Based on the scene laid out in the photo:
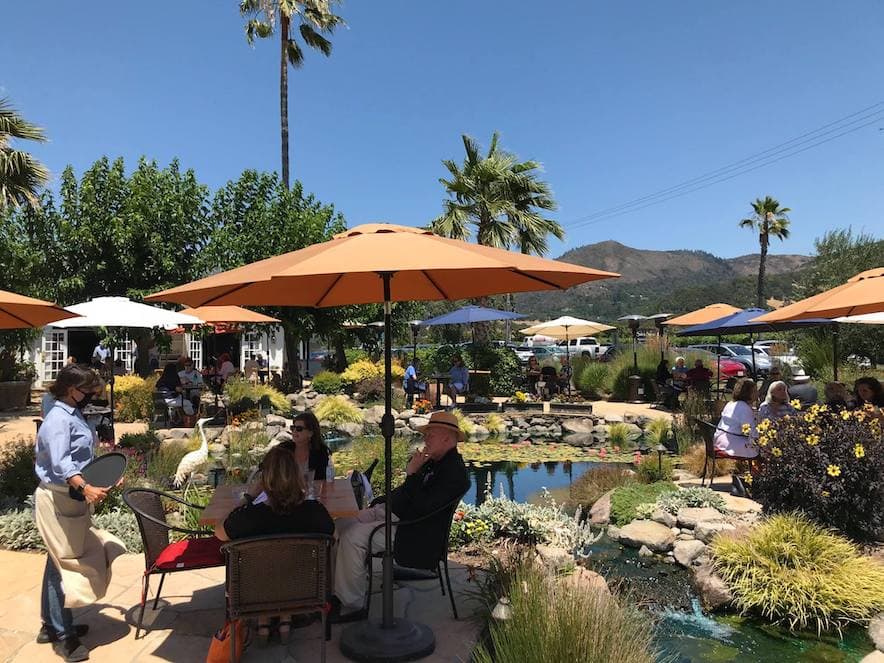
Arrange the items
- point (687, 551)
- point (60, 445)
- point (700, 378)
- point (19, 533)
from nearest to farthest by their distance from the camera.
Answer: point (60, 445)
point (687, 551)
point (19, 533)
point (700, 378)

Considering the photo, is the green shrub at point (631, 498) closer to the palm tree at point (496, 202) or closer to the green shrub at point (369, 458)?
the green shrub at point (369, 458)

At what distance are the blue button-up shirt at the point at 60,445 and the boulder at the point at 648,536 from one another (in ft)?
13.8

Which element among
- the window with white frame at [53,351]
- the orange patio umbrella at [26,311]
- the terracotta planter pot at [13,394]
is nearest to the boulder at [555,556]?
the orange patio umbrella at [26,311]

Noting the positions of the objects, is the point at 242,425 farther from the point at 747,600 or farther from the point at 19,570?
the point at 747,600

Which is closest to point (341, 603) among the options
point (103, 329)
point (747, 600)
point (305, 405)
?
point (747, 600)

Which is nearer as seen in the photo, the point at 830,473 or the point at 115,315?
the point at 830,473

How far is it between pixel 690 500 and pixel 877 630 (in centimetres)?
220

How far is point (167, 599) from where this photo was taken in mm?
3963

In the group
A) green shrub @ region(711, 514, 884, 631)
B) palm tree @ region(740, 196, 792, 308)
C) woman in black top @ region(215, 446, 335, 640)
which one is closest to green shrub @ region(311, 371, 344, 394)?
green shrub @ region(711, 514, 884, 631)

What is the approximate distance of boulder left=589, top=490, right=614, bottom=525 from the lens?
20.4ft

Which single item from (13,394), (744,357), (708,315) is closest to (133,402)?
(13,394)

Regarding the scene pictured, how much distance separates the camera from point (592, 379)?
17.3 meters

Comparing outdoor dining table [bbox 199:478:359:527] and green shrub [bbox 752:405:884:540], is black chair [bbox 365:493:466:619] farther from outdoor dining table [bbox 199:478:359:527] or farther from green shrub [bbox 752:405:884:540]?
green shrub [bbox 752:405:884:540]

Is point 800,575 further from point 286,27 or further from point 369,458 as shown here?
point 286,27
